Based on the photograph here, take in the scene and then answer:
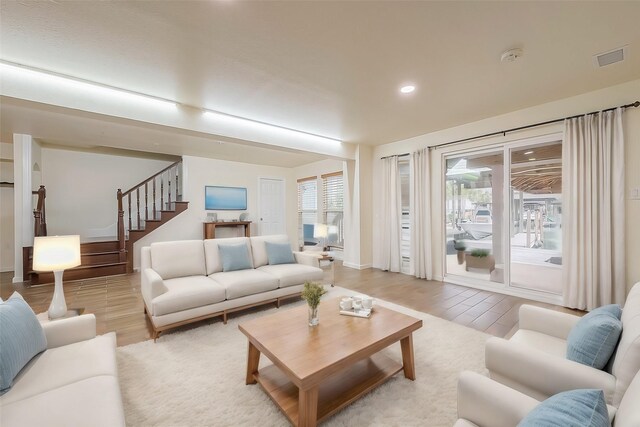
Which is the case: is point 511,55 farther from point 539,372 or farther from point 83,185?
point 83,185

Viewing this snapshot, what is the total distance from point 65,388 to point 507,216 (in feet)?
16.3

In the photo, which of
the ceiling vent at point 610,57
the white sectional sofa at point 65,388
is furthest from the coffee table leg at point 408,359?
the ceiling vent at point 610,57

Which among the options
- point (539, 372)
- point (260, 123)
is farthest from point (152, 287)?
point (539, 372)

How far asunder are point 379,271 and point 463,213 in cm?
192

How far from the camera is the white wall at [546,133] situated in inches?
119

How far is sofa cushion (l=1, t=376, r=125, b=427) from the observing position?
1.09 meters

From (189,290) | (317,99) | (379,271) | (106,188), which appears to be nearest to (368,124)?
(317,99)

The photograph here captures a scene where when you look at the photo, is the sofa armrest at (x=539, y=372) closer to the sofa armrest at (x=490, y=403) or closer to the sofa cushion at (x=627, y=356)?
the sofa cushion at (x=627, y=356)

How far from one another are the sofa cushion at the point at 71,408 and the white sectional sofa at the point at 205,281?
139 cm

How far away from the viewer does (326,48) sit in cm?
238

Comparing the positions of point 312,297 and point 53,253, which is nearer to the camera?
point 312,297

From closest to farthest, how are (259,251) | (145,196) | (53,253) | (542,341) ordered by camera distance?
(542,341) < (53,253) < (259,251) < (145,196)

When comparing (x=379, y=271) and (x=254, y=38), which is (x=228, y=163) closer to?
(x=379, y=271)

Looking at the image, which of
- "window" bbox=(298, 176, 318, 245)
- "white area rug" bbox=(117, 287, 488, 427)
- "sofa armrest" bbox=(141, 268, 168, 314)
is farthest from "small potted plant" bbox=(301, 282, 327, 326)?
"window" bbox=(298, 176, 318, 245)
